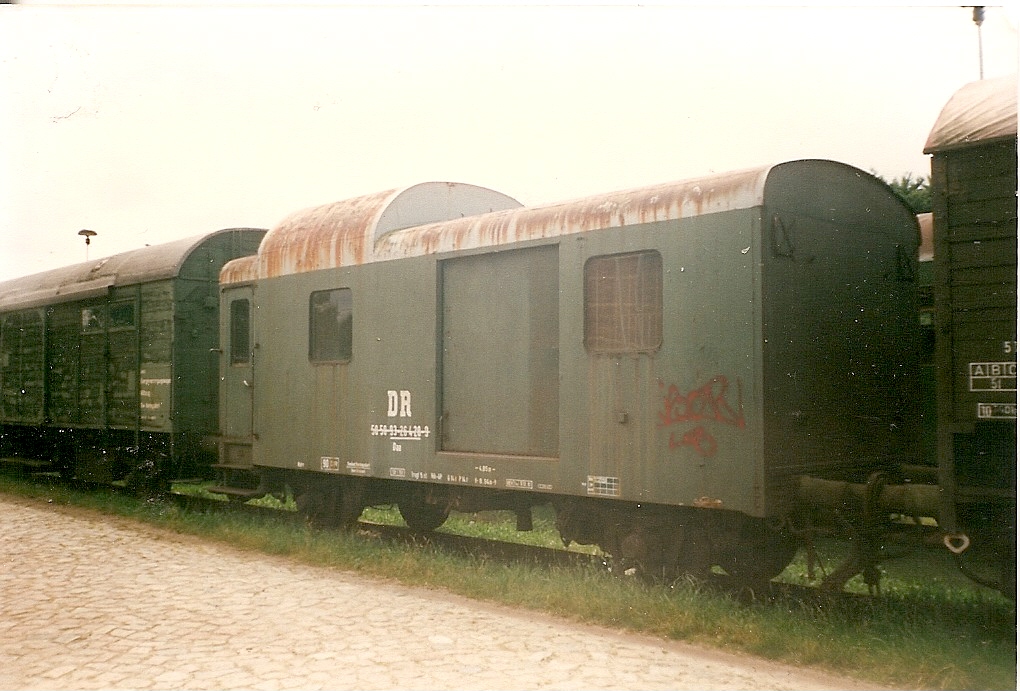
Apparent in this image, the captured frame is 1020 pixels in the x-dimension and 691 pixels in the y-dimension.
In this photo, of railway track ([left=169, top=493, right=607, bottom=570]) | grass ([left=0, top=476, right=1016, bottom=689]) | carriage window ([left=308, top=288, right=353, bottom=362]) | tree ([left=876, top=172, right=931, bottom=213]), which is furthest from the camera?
carriage window ([left=308, top=288, right=353, bottom=362])

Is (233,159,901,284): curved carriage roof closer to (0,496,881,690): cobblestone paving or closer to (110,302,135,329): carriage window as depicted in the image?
(110,302,135,329): carriage window

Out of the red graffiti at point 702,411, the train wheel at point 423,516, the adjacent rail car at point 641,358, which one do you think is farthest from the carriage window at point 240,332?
the red graffiti at point 702,411

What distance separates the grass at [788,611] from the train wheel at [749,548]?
19 cm

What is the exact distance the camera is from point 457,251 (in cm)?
765

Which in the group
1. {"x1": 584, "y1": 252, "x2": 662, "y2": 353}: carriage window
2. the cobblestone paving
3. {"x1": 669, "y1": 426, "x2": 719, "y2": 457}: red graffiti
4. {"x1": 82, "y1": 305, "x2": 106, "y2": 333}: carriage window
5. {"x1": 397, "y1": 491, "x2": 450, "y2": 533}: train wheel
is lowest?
the cobblestone paving

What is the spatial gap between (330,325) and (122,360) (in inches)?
194

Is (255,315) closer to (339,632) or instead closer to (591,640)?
(339,632)

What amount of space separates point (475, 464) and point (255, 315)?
3.78m

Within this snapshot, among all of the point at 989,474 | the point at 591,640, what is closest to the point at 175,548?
the point at 591,640

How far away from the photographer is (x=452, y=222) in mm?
7922

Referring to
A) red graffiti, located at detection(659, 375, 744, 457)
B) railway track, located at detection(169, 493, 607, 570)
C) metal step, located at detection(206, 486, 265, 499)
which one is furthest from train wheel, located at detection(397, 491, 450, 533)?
red graffiti, located at detection(659, 375, 744, 457)

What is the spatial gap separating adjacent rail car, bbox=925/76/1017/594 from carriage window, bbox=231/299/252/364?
758 cm

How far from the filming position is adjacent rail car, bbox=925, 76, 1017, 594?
4.99 meters

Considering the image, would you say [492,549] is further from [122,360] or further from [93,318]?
[93,318]
